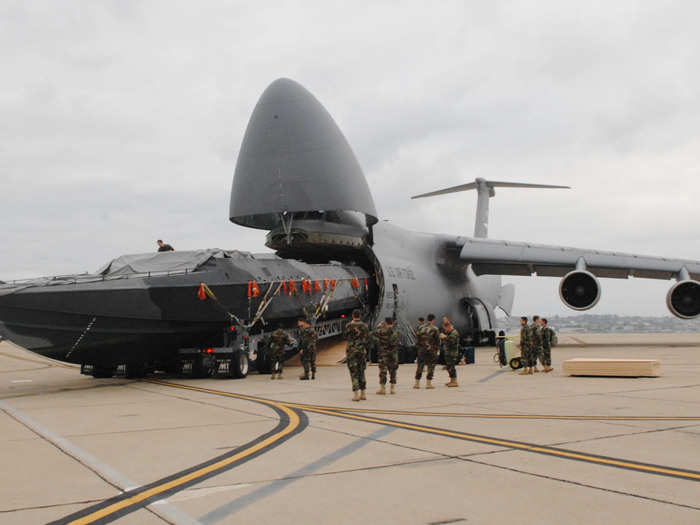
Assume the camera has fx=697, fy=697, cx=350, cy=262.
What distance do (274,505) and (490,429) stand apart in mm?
3586

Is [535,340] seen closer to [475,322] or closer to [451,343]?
[451,343]

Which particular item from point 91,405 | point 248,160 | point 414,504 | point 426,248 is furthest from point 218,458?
point 426,248

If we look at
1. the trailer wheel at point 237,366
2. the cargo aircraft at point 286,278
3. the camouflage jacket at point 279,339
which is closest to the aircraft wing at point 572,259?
the cargo aircraft at point 286,278

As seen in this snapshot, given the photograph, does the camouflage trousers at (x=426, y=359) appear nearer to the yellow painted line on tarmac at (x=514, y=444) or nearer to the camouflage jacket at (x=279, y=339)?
the yellow painted line on tarmac at (x=514, y=444)

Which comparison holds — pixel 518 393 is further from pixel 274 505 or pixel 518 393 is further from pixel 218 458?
pixel 274 505

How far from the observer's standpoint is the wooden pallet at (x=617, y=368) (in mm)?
13918

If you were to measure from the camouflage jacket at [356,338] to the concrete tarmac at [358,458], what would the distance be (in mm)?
788

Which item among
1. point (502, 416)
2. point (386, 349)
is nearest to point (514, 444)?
point (502, 416)

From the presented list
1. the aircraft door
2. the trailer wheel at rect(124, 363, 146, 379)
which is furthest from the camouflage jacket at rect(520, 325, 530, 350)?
the aircraft door

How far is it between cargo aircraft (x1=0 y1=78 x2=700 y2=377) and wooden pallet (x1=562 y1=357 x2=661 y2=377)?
21.8ft

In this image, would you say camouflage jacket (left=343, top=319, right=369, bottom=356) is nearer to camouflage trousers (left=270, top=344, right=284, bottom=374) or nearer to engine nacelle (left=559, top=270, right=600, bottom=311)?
camouflage trousers (left=270, top=344, right=284, bottom=374)

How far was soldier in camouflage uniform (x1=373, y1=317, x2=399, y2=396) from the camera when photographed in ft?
38.0

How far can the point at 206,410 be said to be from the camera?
31.7 feet

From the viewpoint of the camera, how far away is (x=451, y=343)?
12781 millimetres
